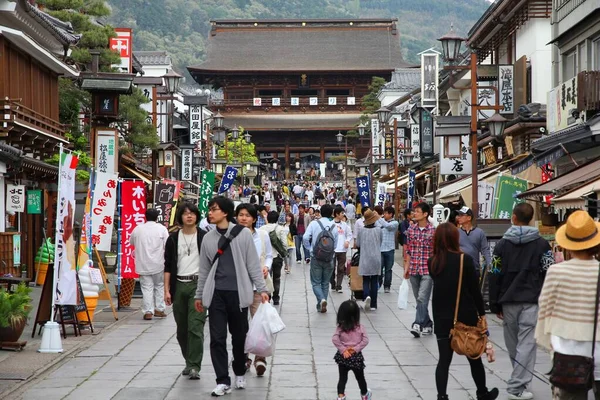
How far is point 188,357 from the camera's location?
9.29m

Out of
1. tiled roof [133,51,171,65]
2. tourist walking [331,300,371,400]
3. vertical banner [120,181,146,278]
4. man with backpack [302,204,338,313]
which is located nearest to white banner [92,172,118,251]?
vertical banner [120,181,146,278]

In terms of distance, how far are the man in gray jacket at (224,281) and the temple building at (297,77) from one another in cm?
5812

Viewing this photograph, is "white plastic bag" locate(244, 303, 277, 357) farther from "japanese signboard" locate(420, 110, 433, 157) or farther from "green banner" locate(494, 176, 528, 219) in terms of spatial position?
"japanese signboard" locate(420, 110, 433, 157)

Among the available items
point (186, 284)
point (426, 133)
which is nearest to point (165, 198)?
point (186, 284)

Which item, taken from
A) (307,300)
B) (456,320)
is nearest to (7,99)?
(307,300)

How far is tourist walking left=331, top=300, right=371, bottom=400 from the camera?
791 cm

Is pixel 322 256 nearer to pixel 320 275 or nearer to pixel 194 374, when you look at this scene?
pixel 320 275

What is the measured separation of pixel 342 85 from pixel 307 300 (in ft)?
190

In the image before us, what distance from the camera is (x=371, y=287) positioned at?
15.5m

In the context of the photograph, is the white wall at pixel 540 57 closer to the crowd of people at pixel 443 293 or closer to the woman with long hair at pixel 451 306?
the crowd of people at pixel 443 293

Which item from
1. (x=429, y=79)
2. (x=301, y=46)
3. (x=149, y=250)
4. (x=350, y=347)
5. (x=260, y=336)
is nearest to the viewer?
(x=350, y=347)

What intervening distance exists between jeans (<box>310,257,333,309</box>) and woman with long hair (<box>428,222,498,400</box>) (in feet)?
23.1

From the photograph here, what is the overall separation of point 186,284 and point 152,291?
Result: 487cm

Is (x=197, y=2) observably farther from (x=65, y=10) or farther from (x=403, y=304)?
(x=403, y=304)
